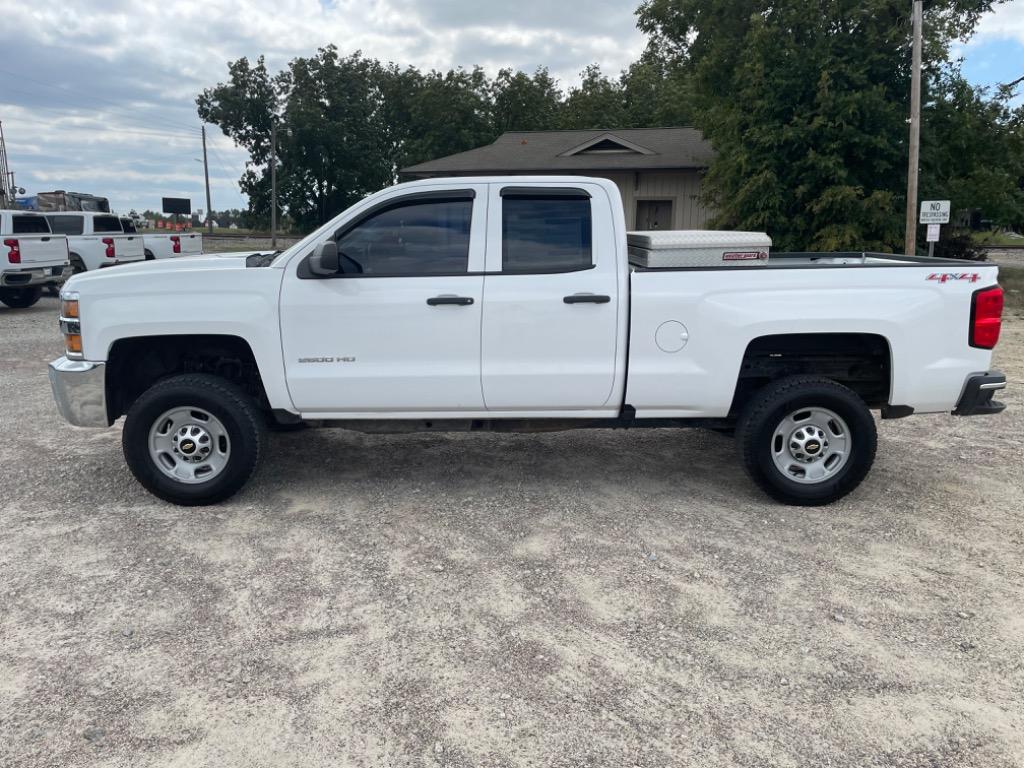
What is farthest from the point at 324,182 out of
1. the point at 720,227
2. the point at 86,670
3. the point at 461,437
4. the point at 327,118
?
the point at 86,670

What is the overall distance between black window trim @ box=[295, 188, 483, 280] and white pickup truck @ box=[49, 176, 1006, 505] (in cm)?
1

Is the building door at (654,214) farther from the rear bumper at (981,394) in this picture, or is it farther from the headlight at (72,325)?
the headlight at (72,325)

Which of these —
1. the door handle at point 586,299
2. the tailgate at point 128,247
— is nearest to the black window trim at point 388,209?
the door handle at point 586,299

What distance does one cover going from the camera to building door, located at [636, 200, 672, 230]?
1036 inches

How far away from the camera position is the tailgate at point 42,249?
14.6m

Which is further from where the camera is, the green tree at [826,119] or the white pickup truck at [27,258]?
the green tree at [826,119]

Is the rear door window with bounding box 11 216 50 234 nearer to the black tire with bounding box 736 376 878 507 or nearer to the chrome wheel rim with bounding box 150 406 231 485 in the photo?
the chrome wheel rim with bounding box 150 406 231 485

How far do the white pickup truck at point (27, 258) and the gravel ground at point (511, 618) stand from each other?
1094 centimetres

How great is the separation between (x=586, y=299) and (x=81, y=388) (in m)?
3.16

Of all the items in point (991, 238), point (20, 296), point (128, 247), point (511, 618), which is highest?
point (991, 238)

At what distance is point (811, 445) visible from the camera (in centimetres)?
484

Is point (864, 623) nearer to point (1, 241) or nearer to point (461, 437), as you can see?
point (461, 437)

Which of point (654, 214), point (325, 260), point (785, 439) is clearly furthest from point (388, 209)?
point (654, 214)

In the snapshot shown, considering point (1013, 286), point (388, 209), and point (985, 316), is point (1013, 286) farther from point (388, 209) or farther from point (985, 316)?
point (388, 209)
